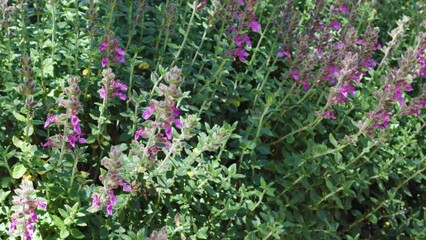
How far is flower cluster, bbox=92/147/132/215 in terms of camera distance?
238cm

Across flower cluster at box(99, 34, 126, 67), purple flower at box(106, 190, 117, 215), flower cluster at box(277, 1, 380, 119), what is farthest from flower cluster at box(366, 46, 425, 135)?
purple flower at box(106, 190, 117, 215)

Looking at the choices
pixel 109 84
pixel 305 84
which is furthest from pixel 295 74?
pixel 109 84

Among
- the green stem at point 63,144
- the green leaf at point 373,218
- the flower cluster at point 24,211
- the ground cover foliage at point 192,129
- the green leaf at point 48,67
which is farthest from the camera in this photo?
the green leaf at point 373,218

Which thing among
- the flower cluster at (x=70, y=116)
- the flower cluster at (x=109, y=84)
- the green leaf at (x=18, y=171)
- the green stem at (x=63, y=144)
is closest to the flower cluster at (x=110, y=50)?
the flower cluster at (x=109, y=84)

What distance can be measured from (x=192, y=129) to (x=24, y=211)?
723 mm

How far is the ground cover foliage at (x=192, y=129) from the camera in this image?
267 centimetres

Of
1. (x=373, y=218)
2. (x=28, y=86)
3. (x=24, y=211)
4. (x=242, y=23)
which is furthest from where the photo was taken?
(x=373, y=218)

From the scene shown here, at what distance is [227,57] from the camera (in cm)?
324

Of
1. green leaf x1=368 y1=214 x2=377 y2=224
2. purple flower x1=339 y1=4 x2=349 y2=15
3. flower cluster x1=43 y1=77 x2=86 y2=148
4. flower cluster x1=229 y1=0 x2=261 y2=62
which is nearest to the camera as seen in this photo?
flower cluster x1=43 y1=77 x2=86 y2=148

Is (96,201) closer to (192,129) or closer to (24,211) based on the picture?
(24,211)

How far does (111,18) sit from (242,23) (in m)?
0.64

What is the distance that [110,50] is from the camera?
9.66 feet

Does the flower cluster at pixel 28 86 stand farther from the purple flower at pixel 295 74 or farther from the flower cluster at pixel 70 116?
the purple flower at pixel 295 74

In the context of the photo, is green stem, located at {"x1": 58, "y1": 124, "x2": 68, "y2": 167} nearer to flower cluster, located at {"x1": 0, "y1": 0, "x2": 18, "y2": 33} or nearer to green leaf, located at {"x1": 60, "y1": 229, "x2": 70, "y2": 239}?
green leaf, located at {"x1": 60, "y1": 229, "x2": 70, "y2": 239}
